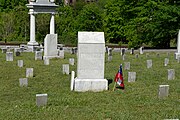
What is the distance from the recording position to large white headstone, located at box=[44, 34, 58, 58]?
2366 centimetres

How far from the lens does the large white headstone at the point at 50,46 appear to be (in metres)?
23.7

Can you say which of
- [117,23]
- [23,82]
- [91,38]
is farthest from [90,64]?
[117,23]

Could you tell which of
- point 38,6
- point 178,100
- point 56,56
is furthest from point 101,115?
point 38,6

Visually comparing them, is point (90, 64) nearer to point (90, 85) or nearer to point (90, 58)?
point (90, 58)

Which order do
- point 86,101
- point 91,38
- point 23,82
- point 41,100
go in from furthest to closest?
point 23,82, point 91,38, point 86,101, point 41,100

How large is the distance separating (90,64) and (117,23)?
112ft

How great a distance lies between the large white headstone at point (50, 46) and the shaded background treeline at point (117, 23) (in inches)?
537

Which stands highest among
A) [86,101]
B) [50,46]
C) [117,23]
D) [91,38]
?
[117,23]

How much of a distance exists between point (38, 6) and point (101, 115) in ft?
85.9

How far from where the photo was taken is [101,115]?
9.17m

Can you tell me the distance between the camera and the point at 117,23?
152 ft

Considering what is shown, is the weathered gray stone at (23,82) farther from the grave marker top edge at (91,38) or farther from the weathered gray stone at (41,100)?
the weathered gray stone at (41,100)

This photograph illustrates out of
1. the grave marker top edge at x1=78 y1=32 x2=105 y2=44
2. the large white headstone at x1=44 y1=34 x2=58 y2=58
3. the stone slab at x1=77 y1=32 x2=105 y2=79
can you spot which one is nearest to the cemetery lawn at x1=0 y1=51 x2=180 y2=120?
the stone slab at x1=77 y1=32 x2=105 y2=79

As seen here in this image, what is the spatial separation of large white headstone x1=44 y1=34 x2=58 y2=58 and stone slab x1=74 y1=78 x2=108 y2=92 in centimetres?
1109
